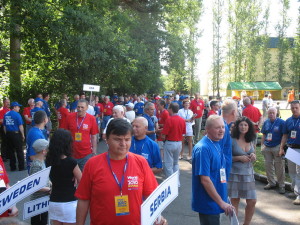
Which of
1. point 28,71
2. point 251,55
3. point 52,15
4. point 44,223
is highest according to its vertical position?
point 251,55

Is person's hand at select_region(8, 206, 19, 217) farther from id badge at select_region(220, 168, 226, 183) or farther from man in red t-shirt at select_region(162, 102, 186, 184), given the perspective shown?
man in red t-shirt at select_region(162, 102, 186, 184)

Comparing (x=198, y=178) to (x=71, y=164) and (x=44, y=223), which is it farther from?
(x=44, y=223)

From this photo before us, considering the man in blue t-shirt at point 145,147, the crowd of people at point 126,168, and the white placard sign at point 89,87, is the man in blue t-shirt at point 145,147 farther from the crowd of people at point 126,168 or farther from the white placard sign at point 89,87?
the white placard sign at point 89,87

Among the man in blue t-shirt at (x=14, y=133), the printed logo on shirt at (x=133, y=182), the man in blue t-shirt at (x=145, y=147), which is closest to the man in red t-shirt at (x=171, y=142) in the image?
the man in blue t-shirt at (x=145, y=147)

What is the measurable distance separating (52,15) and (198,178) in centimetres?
1163

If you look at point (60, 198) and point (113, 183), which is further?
point (60, 198)

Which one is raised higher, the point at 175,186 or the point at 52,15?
the point at 52,15

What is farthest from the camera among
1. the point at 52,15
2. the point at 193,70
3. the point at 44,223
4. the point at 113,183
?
the point at 193,70

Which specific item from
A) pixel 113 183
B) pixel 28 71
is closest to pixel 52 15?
pixel 28 71

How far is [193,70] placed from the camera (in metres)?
61.1

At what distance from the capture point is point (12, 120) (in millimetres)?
9617

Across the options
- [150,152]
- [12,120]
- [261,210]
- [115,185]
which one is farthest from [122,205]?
[12,120]

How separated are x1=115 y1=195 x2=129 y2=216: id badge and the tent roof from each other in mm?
62936

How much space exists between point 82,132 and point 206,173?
11.5ft
